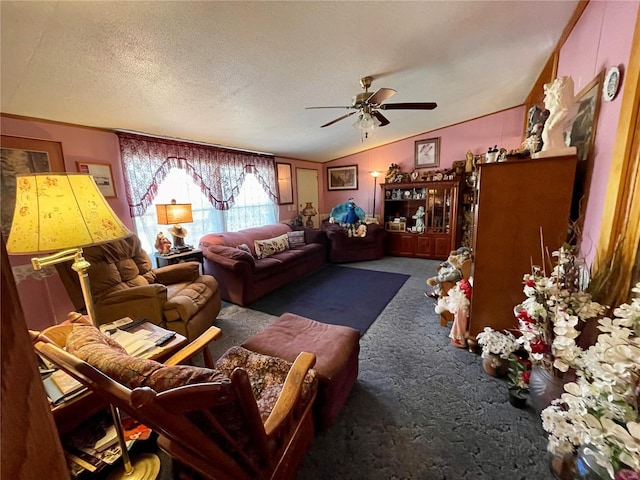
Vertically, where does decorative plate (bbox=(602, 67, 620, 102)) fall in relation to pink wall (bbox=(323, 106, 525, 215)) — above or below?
below

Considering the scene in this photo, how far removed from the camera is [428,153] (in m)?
5.29

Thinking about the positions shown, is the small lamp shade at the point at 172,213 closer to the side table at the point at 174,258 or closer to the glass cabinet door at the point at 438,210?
the side table at the point at 174,258

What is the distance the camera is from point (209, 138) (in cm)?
358

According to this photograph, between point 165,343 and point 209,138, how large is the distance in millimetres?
2915

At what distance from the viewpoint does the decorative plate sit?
140cm

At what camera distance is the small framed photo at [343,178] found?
6.10 meters

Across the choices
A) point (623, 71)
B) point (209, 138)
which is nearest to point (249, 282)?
point (209, 138)

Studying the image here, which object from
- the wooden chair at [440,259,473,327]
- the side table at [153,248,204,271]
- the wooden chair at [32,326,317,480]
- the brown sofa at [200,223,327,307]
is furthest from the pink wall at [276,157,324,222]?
the wooden chair at [32,326,317,480]

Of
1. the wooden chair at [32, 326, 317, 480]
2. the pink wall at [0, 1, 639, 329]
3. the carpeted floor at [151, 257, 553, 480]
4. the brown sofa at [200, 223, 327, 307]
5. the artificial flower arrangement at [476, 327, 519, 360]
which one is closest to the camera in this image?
the wooden chair at [32, 326, 317, 480]

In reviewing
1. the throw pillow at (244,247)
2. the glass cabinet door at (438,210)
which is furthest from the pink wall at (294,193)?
the glass cabinet door at (438,210)

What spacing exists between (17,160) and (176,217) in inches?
50.8

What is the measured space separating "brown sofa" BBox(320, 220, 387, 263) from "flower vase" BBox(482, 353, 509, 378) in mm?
3235

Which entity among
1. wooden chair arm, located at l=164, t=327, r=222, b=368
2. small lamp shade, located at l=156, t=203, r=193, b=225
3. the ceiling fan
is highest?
the ceiling fan

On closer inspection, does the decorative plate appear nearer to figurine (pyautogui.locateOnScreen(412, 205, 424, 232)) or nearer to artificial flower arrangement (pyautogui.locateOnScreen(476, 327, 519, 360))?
artificial flower arrangement (pyautogui.locateOnScreen(476, 327, 519, 360))
